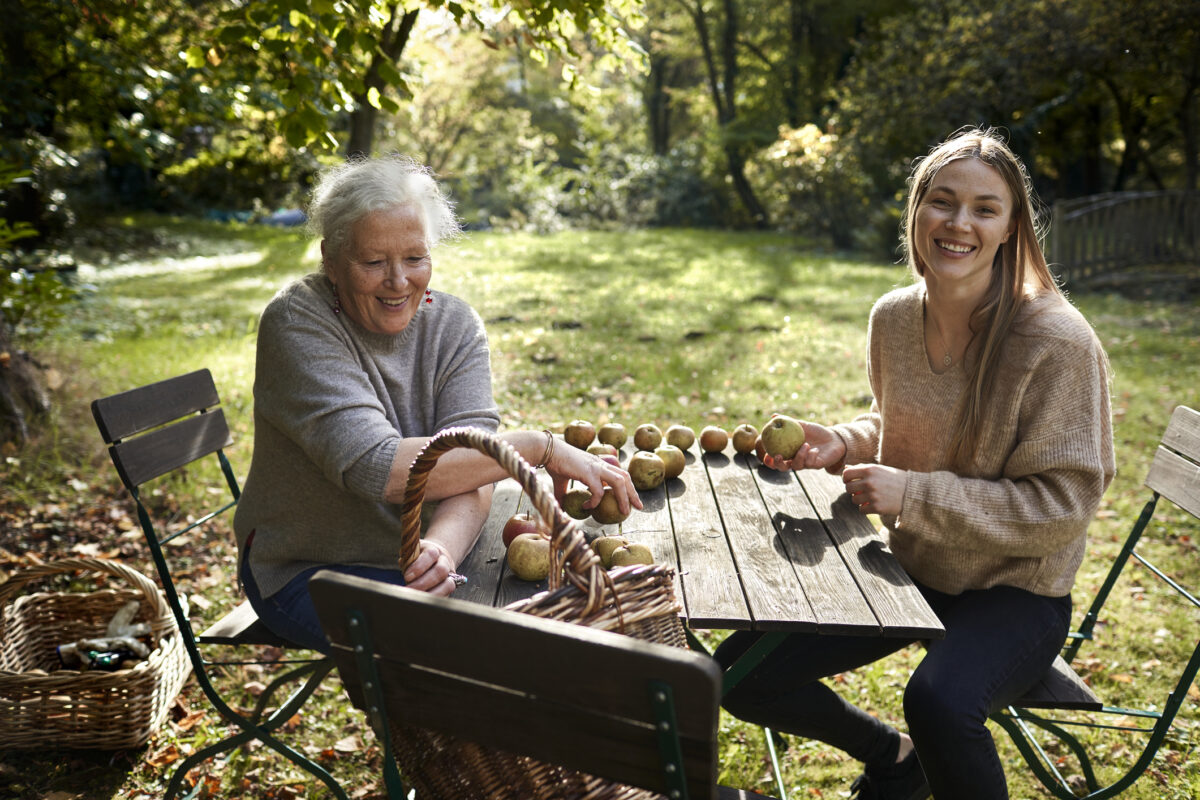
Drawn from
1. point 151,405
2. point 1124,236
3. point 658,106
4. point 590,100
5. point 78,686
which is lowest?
point 78,686

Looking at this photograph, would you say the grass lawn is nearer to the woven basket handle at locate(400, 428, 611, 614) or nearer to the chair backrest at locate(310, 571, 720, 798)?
the woven basket handle at locate(400, 428, 611, 614)

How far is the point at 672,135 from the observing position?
109 ft

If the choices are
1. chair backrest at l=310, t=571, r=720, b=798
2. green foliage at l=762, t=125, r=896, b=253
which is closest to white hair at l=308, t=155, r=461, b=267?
chair backrest at l=310, t=571, r=720, b=798

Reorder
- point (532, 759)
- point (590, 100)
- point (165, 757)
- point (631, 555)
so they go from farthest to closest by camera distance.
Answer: point (590, 100)
point (165, 757)
point (631, 555)
point (532, 759)

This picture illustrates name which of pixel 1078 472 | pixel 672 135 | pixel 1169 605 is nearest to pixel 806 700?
pixel 1078 472

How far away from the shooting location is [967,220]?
8.04 feet

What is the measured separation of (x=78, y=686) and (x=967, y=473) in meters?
2.96

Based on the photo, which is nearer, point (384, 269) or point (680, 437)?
→ point (384, 269)

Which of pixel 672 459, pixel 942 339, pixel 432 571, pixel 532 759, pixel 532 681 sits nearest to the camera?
pixel 532 681

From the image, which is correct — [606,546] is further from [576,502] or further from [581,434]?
[581,434]

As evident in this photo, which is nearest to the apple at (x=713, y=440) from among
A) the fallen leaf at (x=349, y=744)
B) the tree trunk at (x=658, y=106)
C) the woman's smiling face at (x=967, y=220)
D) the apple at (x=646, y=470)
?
the apple at (x=646, y=470)

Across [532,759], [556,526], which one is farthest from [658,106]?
[532,759]

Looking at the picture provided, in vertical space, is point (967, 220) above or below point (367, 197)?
below

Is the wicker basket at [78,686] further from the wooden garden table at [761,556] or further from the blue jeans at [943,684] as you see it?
the blue jeans at [943,684]
